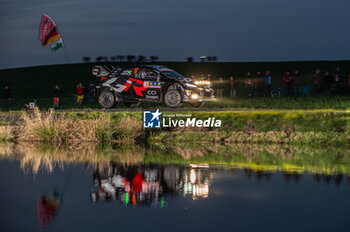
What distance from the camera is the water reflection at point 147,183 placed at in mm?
11045

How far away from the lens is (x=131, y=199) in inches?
428

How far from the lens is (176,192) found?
11484 millimetres

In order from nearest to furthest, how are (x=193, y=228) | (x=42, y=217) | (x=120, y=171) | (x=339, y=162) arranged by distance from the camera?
(x=193, y=228), (x=42, y=217), (x=120, y=171), (x=339, y=162)

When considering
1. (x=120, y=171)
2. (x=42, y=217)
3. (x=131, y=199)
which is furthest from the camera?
(x=120, y=171)

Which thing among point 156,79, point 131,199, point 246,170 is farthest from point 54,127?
point 131,199

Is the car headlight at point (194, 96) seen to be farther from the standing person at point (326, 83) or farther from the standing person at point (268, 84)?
the standing person at point (326, 83)

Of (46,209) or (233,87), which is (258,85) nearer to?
(233,87)

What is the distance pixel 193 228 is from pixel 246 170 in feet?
19.1

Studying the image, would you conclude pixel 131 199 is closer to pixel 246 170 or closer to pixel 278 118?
pixel 246 170

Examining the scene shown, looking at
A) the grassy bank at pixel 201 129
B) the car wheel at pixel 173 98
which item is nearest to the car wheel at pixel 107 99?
the grassy bank at pixel 201 129

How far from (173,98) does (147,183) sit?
8.84 metres

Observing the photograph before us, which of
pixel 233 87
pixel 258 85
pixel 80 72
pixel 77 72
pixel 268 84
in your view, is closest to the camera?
pixel 268 84

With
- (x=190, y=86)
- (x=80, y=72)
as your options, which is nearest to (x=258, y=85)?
(x=190, y=86)

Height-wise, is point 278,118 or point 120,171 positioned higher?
point 278,118
